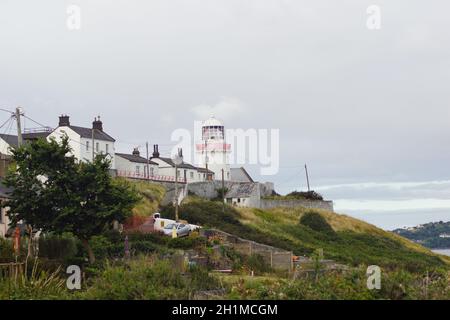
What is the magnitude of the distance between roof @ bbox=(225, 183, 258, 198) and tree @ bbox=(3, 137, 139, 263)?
3499 centimetres

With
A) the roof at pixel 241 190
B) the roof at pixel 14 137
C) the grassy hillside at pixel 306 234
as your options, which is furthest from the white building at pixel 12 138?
the roof at pixel 241 190

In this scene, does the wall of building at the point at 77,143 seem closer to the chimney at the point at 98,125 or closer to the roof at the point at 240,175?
the chimney at the point at 98,125

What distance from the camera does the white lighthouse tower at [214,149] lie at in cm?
9238

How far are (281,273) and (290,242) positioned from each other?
2115cm

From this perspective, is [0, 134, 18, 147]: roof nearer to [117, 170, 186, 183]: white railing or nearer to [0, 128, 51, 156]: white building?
[0, 128, 51, 156]: white building

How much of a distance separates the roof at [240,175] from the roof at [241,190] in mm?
20264

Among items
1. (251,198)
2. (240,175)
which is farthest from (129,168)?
(240,175)

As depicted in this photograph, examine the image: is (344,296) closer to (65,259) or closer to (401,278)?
(401,278)

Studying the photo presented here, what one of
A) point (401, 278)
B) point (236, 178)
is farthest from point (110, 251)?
point (236, 178)

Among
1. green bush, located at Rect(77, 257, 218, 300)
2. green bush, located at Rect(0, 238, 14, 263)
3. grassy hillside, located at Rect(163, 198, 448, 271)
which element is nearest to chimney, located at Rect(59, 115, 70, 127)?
grassy hillside, located at Rect(163, 198, 448, 271)

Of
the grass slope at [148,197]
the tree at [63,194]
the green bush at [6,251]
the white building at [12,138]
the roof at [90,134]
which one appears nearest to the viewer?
the green bush at [6,251]

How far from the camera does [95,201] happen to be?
39562mm

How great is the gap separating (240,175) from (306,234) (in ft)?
114

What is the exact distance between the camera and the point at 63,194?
1540 inches
